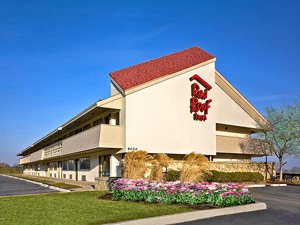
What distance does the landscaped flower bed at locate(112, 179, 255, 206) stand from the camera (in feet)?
44.8

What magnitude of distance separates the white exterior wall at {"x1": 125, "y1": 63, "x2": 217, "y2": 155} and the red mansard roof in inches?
30.0

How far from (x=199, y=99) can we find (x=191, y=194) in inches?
745

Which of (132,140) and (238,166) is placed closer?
(132,140)

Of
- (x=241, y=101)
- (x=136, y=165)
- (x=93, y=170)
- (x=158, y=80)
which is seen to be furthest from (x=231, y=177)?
(x=93, y=170)

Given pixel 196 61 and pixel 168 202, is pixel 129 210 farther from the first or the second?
pixel 196 61

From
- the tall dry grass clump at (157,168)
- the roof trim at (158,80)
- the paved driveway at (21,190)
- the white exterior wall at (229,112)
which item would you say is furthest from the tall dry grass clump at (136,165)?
the white exterior wall at (229,112)

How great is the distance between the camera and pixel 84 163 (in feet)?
123

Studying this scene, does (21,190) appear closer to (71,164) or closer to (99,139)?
(99,139)

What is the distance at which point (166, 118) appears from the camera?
97.0 feet

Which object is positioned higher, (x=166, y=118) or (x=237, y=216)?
(x=166, y=118)

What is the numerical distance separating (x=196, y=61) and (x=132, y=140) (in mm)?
10200

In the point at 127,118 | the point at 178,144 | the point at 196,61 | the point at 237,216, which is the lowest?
the point at 237,216

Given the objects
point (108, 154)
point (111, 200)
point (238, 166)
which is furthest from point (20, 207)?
point (238, 166)

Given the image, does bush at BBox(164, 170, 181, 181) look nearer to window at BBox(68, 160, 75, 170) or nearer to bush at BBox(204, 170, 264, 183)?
bush at BBox(204, 170, 264, 183)
